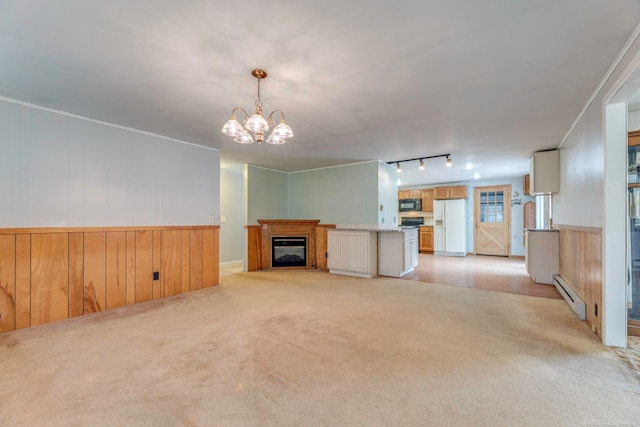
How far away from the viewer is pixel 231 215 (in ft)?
22.8

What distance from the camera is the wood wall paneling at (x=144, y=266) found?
3.85m

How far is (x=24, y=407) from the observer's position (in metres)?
1.67

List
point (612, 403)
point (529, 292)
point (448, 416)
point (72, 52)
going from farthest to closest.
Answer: point (529, 292) → point (72, 52) → point (612, 403) → point (448, 416)

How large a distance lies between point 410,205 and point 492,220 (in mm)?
2485

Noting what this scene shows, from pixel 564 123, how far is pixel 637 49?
6.56ft

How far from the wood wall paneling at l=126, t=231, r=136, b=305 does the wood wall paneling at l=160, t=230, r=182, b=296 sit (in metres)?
0.36

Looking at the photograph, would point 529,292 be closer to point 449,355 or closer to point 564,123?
point 564,123

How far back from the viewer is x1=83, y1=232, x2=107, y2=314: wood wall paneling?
338 centimetres

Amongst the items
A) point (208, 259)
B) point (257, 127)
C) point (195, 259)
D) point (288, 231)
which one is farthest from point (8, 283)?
point (288, 231)

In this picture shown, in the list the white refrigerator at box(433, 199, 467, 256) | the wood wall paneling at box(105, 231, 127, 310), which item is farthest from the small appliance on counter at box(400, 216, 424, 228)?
the wood wall paneling at box(105, 231, 127, 310)

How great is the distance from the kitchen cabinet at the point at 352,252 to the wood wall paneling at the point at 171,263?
9.46 feet

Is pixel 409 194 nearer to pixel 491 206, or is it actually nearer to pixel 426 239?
pixel 426 239

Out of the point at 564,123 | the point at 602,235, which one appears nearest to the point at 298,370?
the point at 602,235

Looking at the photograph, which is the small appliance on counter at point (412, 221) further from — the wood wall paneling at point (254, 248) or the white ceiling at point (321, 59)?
the white ceiling at point (321, 59)
